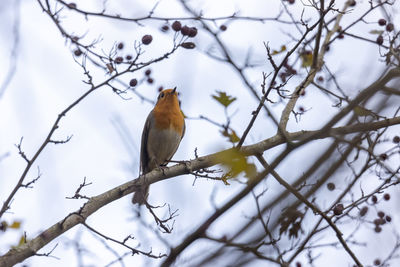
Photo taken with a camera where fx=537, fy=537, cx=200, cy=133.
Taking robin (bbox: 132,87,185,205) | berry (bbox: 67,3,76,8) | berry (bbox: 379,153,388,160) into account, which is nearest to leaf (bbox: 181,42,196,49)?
berry (bbox: 67,3,76,8)

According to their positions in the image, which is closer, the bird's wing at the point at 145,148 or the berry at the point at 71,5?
the berry at the point at 71,5

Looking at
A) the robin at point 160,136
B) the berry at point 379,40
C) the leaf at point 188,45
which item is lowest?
the berry at point 379,40

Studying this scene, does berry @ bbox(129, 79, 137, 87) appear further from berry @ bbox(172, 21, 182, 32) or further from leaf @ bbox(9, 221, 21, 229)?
leaf @ bbox(9, 221, 21, 229)

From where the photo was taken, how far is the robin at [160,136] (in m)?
7.90

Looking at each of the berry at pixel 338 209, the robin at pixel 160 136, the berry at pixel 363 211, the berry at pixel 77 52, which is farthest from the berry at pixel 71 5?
the berry at pixel 363 211

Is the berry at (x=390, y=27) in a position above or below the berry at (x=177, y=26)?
below

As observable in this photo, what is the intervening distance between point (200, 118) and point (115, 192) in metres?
1.34

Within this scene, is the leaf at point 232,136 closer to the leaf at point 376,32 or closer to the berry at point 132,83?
the berry at point 132,83

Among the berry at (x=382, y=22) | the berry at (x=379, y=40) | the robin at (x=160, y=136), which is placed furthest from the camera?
the robin at (x=160, y=136)

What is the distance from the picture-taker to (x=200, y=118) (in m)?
5.80

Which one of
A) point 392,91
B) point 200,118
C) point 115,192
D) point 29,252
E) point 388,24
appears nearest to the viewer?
point 392,91

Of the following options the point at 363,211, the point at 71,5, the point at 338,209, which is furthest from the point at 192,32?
the point at 363,211

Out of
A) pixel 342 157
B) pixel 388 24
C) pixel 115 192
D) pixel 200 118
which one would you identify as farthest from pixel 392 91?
pixel 388 24

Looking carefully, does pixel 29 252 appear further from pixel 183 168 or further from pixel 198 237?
pixel 198 237
